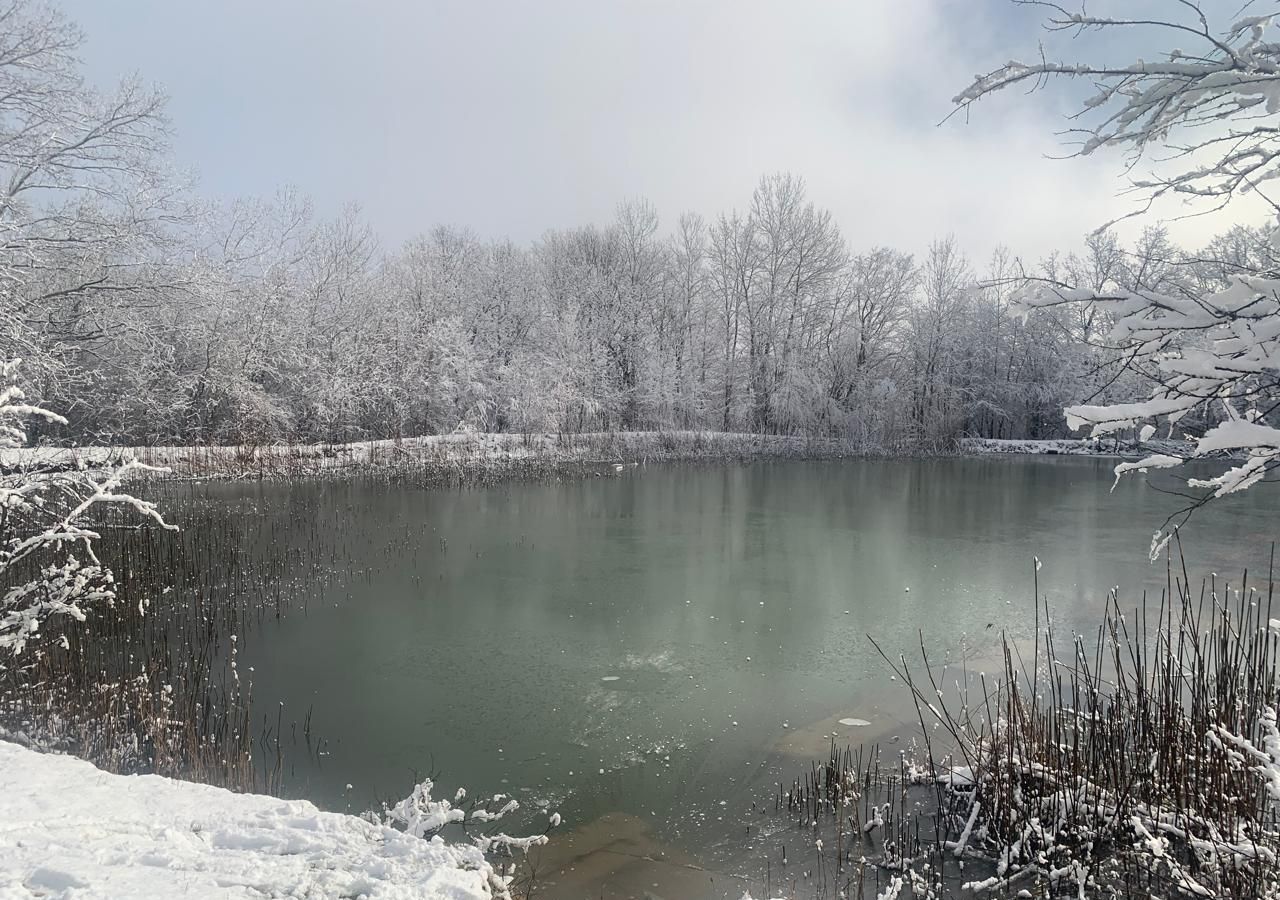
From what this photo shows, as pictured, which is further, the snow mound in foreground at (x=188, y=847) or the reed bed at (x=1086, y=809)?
the reed bed at (x=1086, y=809)

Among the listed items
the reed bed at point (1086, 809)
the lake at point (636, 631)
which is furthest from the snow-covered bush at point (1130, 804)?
the lake at point (636, 631)

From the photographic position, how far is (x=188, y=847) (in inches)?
112

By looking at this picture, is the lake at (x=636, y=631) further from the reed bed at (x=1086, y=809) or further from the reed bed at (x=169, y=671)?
the reed bed at (x=1086, y=809)

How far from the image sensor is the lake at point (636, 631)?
456 centimetres

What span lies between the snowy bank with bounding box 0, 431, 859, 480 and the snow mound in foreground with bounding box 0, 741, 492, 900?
13513mm

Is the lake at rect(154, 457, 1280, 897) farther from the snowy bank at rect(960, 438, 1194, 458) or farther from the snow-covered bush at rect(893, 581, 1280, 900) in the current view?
the snowy bank at rect(960, 438, 1194, 458)

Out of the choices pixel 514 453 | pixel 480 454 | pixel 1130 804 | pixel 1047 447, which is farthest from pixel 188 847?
pixel 1047 447

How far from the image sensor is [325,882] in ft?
9.05

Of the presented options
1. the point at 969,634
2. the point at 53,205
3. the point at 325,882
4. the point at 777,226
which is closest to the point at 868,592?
the point at 969,634

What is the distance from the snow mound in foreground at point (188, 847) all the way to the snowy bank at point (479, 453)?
13.5 m

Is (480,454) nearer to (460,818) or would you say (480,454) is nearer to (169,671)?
(169,671)

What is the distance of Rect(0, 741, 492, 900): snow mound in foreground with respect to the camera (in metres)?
2.47

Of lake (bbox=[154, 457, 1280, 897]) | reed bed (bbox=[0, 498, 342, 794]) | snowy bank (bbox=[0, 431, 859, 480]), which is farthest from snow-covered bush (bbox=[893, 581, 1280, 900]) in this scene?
snowy bank (bbox=[0, 431, 859, 480])

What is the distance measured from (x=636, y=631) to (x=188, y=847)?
Result: 5.18 metres
